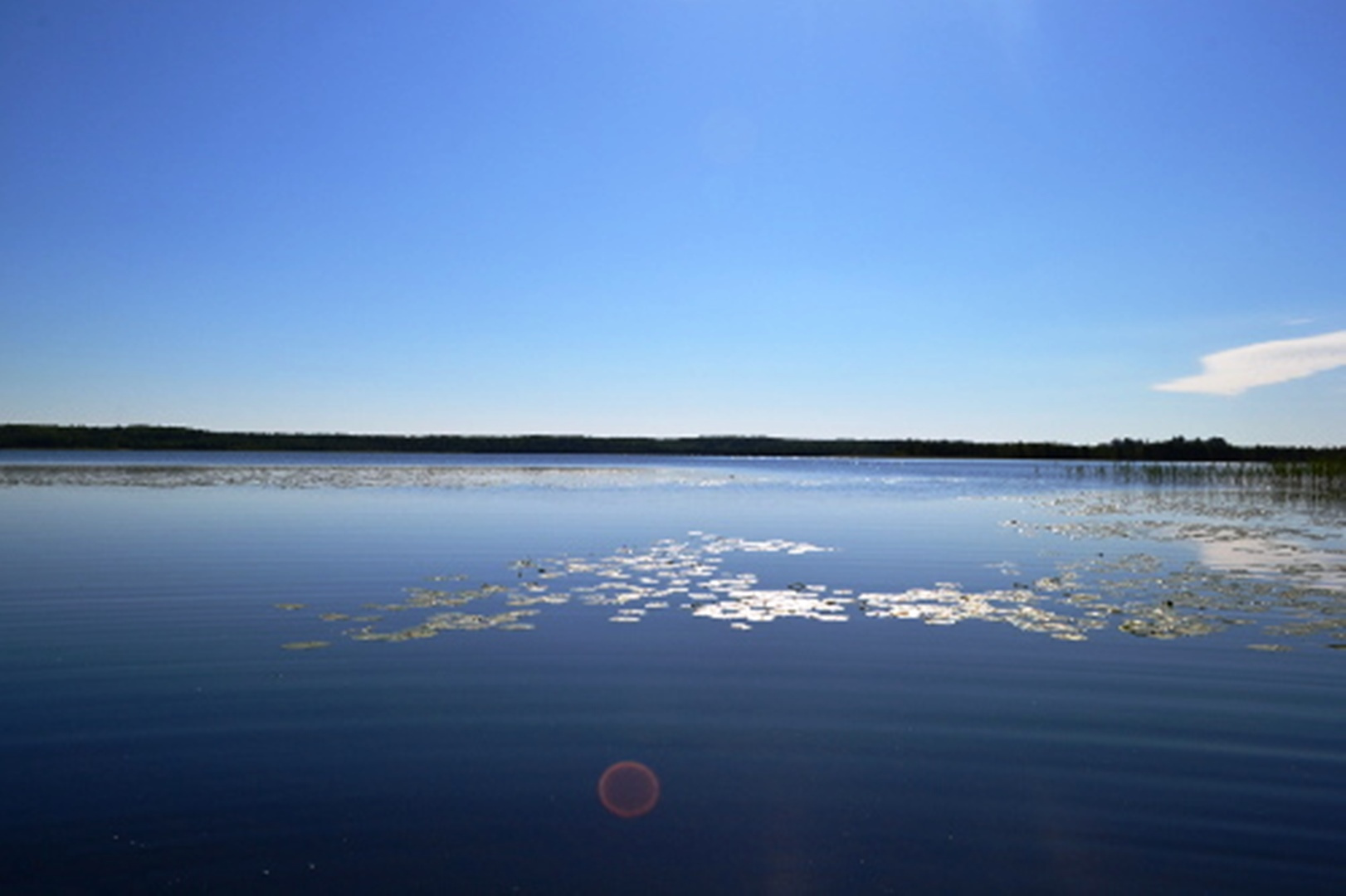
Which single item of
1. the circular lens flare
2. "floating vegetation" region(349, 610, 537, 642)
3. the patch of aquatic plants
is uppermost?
the patch of aquatic plants

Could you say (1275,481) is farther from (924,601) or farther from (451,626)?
(451,626)

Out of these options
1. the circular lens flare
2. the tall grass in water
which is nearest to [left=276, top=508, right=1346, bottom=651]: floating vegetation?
the circular lens flare

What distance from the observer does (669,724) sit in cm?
1030

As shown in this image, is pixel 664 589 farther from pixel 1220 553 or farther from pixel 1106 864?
pixel 1220 553

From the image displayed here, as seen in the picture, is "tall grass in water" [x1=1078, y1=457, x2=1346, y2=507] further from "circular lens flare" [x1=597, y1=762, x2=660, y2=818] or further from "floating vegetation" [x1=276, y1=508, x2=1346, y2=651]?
"circular lens flare" [x1=597, y1=762, x2=660, y2=818]

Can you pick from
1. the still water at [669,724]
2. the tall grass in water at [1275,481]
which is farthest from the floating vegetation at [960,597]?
the tall grass in water at [1275,481]

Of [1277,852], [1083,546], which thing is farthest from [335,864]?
[1083,546]

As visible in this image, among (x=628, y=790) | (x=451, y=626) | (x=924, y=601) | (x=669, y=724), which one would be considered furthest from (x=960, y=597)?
(x=628, y=790)

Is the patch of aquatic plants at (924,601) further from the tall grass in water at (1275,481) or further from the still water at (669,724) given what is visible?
the tall grass in water at (1275,481)

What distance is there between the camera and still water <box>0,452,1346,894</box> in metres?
6.91

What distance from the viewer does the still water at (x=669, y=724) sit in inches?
272

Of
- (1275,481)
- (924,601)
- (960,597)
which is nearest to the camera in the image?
(924,601)

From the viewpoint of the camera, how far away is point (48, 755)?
908 cm

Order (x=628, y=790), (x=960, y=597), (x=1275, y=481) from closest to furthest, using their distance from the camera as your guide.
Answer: (x=628, y=790), (x=960, y=597), (x=1275, y=481)
